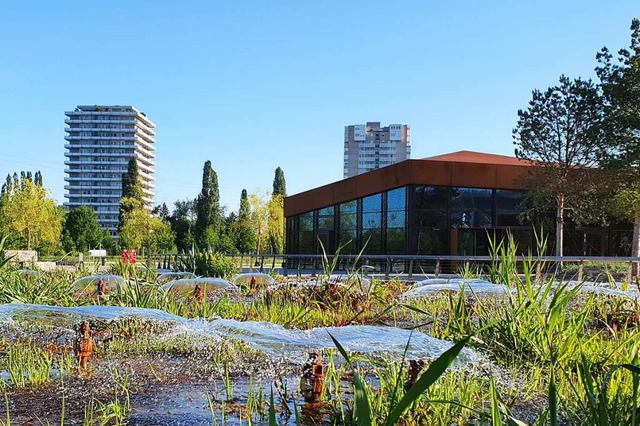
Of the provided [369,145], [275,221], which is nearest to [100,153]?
[369,145]

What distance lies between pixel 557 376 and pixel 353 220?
71.8 feet

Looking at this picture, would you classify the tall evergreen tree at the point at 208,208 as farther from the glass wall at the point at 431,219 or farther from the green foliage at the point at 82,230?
Result: the glass wall at the point at 431,219

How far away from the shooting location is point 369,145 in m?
106

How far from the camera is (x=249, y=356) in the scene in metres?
3.67

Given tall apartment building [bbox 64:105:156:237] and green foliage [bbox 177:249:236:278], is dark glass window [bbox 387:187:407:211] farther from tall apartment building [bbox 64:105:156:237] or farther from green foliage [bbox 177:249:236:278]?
tall apartment building [bbox 64:105:156:237]

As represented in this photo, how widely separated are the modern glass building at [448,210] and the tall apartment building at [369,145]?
262 ft

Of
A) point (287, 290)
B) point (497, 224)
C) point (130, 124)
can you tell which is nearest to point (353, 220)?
point (497, 224)

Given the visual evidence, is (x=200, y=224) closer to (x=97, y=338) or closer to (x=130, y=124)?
(x=97, y=338)

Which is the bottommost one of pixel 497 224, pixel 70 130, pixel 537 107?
pixel 497 224

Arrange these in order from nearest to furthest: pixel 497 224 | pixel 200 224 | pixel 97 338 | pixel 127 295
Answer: pixel 97 338, pixel 127 295, pixel 497 224, pixel 200 224

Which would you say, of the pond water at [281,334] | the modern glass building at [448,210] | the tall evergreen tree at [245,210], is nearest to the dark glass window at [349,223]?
the modern glass building at [448,210]

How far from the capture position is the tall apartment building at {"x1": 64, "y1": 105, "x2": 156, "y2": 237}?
130 meters

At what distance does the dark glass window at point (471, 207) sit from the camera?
21766mm

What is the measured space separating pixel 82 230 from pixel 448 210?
34.5m
